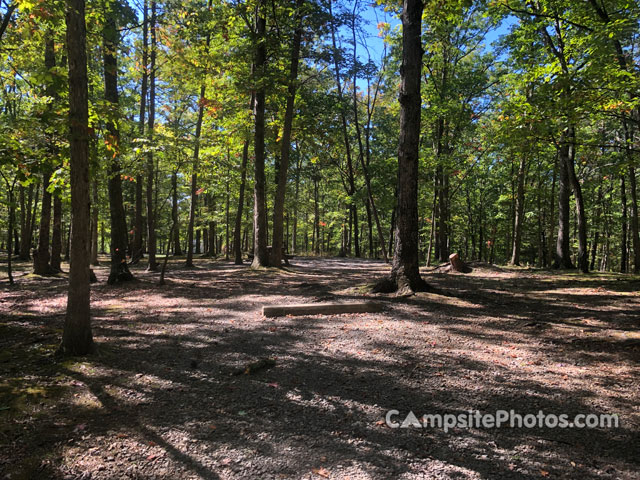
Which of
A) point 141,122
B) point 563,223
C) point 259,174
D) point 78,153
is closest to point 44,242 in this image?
point 141,122

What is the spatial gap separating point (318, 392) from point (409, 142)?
6.04 metres

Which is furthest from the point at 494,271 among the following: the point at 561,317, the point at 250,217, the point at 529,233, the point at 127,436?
the point at 529,233

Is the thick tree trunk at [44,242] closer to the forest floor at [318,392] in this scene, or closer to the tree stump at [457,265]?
the forest floor at [318,392]

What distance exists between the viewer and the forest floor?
2.39 metres

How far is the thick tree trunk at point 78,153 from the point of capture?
3766mm

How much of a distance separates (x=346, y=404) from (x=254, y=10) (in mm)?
14463

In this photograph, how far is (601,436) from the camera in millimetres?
2662

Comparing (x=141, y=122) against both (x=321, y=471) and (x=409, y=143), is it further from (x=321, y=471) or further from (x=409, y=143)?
(x=321, y=471)

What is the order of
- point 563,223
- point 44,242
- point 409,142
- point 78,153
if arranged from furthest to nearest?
1. point 563,223
2. point 44,242
3. point 409,142
4. point 78,153

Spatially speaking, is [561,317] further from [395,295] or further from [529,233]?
[529,233]

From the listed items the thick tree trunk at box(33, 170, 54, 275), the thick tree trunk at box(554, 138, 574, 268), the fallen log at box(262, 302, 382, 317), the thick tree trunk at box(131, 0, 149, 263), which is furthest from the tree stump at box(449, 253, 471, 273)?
the thick tree trunk at box(33, 170, 54, 275)

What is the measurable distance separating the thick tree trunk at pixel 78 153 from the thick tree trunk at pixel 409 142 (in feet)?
19.4

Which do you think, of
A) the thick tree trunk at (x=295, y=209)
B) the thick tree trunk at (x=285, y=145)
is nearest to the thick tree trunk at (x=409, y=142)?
the thick tree trunk at (x=285, y=145)

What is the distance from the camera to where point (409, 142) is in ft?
25.0
